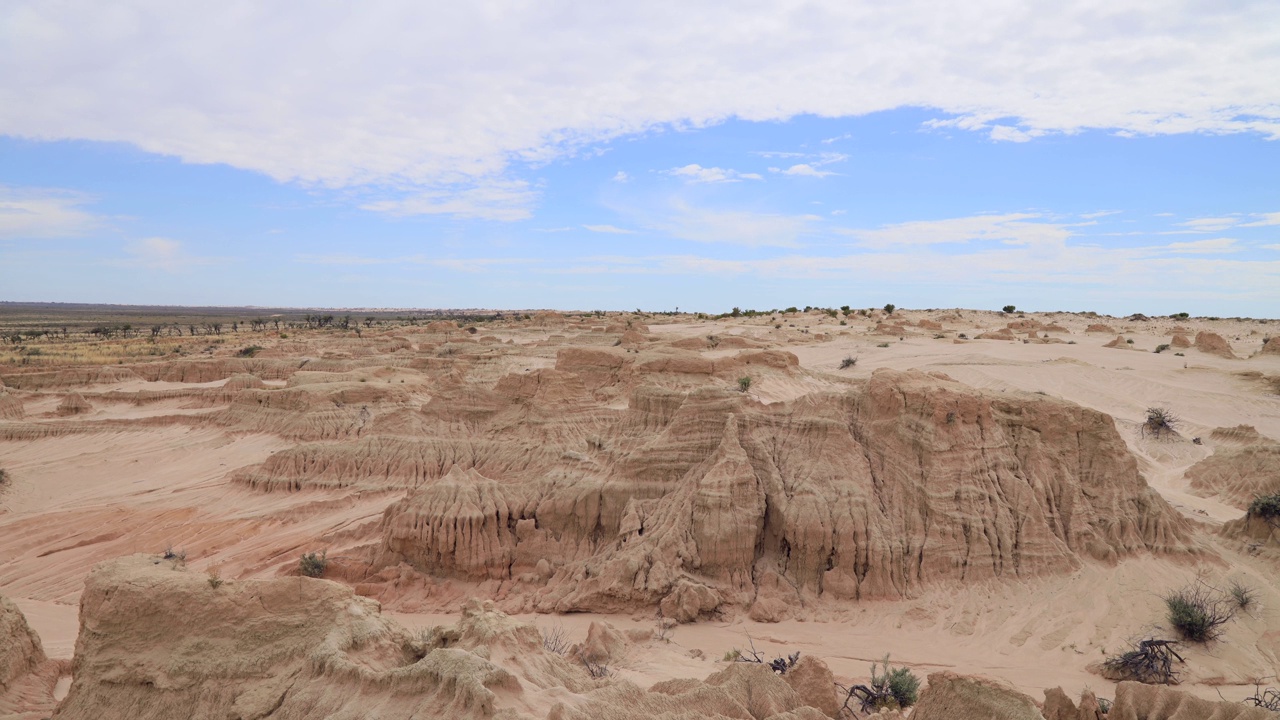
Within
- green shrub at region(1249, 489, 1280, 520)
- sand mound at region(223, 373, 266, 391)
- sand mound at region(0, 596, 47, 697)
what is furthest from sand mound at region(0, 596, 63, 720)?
sand mound at region(223, 373, 266, 391)

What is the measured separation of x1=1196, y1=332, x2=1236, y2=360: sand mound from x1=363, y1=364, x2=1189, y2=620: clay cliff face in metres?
27.9

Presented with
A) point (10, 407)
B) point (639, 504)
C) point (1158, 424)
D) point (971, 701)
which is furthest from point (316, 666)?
point (10, 407)

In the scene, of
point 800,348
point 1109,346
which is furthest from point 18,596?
point 1109,346

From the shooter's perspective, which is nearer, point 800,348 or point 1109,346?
point 1109,346

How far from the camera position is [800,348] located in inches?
1558

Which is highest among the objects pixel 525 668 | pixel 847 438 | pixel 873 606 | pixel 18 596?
pixel 847 438

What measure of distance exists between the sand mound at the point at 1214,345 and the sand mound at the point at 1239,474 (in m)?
21.2

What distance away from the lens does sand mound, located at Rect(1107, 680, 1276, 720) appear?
17.3ft

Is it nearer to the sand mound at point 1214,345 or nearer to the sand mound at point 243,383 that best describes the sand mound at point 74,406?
the sand mound at point 243,383

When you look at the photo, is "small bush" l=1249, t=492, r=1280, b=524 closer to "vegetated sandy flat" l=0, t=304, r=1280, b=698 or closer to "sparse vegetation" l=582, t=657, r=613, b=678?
"vegetated sandy flat" l=0, t=304, r=1280, b=698

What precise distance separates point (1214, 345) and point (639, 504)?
110ft

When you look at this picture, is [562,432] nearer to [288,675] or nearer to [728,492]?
[728,492]

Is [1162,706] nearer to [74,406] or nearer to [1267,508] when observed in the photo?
[1267,508]

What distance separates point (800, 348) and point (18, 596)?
3346cm
